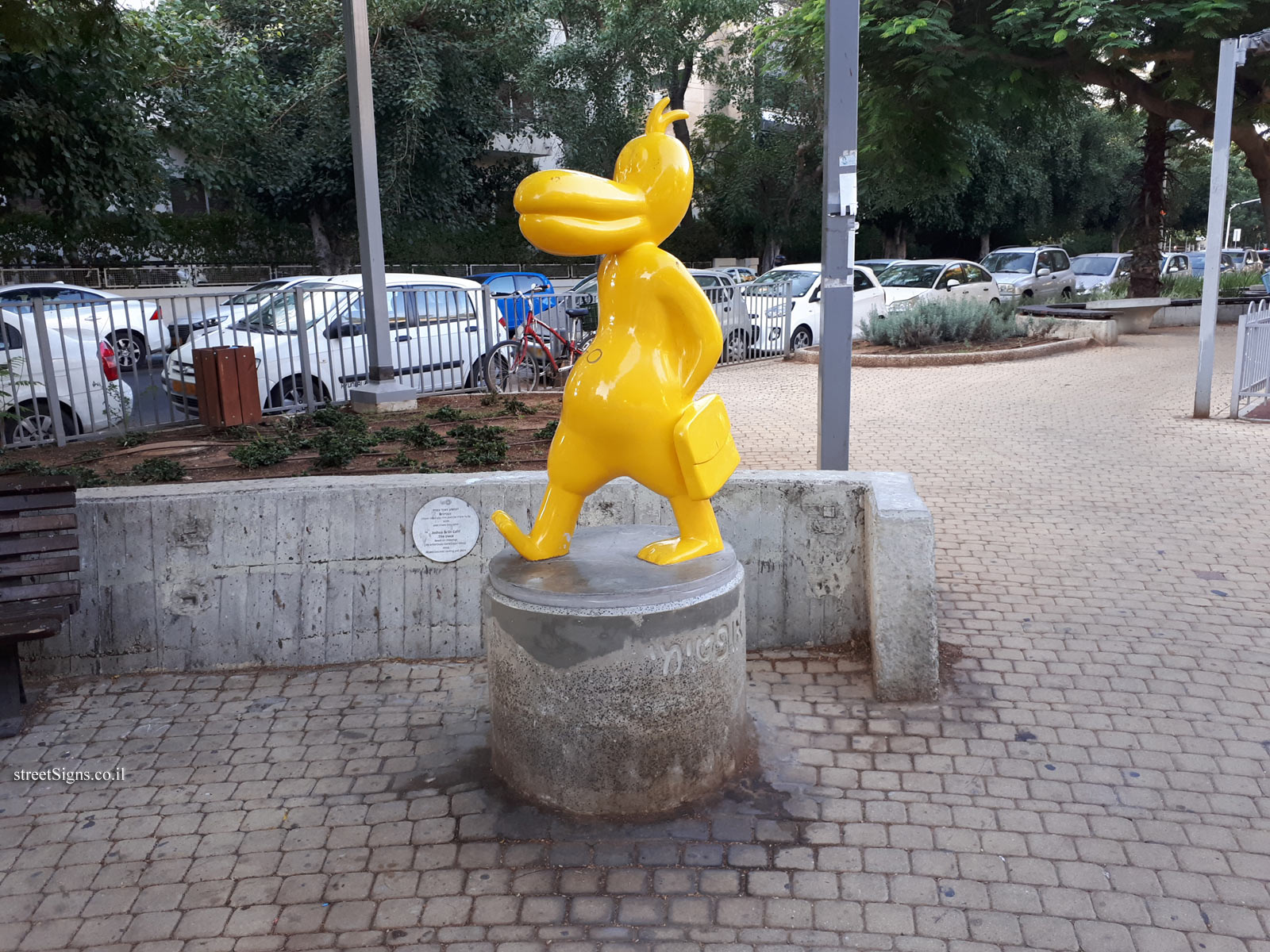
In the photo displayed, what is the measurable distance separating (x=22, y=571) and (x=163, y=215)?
22.4 meters

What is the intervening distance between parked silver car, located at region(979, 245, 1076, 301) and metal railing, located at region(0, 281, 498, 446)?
1543cm

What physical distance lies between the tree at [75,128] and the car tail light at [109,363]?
1.51 meters

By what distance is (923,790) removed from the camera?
144 inches

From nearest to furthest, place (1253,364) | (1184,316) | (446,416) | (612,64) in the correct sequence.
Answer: (446,416) < (1253,364) < (1184,316) < (612,64)

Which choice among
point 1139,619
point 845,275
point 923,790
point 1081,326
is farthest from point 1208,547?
point 1081,326

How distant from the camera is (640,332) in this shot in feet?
11.8

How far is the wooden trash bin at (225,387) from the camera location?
329 inches

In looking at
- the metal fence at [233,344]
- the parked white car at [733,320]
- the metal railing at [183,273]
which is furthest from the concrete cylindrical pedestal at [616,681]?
the metal railing at [183,273]

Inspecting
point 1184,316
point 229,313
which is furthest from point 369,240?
point 1184,316

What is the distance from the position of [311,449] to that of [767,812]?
16.1 ft

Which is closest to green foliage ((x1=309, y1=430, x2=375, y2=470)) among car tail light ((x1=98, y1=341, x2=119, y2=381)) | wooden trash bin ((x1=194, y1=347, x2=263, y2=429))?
wooden trash bin ((x1=194, y1=347, x2=263, y2=429))

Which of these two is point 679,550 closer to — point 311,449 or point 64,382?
point 311,449

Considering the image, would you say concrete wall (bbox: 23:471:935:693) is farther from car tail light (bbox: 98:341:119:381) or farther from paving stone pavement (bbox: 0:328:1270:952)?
car tail light (bbox: 98:341:119:381)

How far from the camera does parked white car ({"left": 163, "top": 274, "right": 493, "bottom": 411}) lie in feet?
33.0
